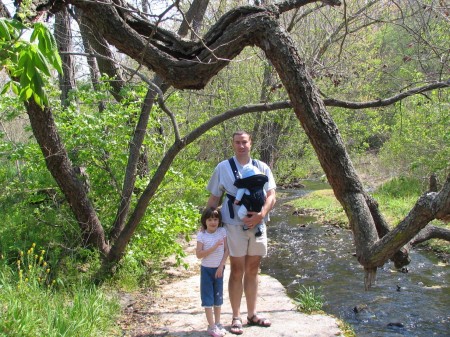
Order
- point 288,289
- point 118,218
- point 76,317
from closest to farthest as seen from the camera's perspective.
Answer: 1. point 76,317
2. point 118,218
3. point 288,289

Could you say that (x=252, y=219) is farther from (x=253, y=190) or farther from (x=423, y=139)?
(x=423, y=139)

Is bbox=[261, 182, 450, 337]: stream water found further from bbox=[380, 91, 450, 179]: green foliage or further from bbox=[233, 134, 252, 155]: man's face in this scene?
bbox=[380, 91, 450, 179]: green foliage

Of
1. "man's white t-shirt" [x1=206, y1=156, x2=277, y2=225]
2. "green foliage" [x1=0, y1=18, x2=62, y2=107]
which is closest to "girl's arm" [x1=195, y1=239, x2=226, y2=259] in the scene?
"man's white t-shirt" [x1=206, y1=156, x2=277, y2=225]

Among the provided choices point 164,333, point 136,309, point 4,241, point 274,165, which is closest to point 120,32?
point 164,333

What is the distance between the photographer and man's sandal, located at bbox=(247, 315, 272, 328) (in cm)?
467

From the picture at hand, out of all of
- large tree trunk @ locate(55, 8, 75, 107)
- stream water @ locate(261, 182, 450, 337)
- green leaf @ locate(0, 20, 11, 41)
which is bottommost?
stream water @ locate(261, 182, 450, 337)

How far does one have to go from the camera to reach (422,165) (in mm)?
14703

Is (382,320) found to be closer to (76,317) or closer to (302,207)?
(76,317)

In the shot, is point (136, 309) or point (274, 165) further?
point (274, 165)

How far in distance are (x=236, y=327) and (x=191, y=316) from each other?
0.99 m

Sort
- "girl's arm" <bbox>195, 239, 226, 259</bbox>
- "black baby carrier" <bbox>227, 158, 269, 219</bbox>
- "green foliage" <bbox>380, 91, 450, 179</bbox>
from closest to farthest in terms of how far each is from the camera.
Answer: "black baby carrier" <bbox>227, 158, 269, 219</bbox>
"girl's arm" <bbox>195, 239, 226, 259</bbox>
"green foliage" <bbox>380, 91, 450, 179</bbox>

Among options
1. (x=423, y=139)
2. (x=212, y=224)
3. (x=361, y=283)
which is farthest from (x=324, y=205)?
(x=212, y=224)

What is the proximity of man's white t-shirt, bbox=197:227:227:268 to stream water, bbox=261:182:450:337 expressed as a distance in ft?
7.92

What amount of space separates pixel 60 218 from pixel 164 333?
252cm
